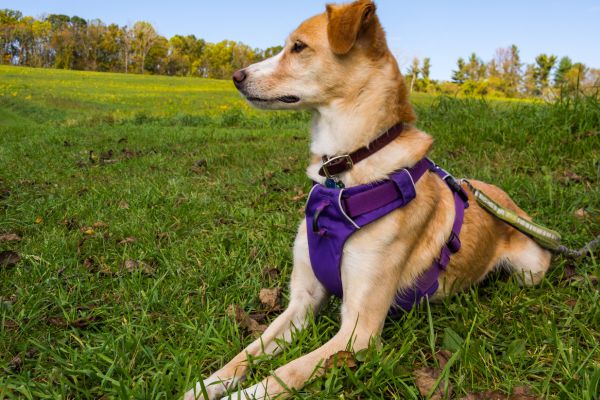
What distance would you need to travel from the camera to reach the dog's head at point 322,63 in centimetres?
247

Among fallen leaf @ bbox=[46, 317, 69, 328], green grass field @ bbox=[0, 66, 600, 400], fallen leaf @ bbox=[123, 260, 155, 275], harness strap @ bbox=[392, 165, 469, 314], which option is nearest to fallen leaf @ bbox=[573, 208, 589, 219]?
green grass field @ bbox=[0, 66, 600, 400]

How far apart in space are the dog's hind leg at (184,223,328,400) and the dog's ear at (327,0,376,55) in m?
1.03

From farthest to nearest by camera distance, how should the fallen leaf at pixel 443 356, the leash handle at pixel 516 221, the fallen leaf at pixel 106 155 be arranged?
the fallen leaf at pixel 106 155 < the leash handle at pixel 516 221 < the fallen leaf at pixel 443 356

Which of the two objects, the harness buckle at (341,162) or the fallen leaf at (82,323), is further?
the fallen leaf at (82,323)

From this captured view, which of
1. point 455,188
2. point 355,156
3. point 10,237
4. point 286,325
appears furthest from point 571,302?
point 10,237

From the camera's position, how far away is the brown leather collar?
2.42m

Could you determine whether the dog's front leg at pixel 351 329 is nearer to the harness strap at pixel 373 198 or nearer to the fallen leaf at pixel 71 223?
the harness strap at pixel 373 198

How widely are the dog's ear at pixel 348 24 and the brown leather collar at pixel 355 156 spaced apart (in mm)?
507

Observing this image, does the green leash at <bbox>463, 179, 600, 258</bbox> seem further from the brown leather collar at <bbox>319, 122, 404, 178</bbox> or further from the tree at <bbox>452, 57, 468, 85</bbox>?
the tree at <bbox>452, 57, 468, 85</bbox>

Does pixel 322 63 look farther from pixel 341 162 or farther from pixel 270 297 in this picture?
pixel 270 297

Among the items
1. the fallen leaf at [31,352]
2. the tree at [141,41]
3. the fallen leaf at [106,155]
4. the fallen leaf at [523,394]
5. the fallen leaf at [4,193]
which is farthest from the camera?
the tree at [141,41]

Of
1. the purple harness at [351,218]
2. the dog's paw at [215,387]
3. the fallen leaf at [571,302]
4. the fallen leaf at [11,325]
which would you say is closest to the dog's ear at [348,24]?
the purple harness at [351,218]

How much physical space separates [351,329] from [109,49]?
93.9 meters

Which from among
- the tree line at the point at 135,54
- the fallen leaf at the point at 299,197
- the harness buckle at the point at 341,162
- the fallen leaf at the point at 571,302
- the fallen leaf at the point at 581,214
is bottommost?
the fallen leaf at the point at 571,302
